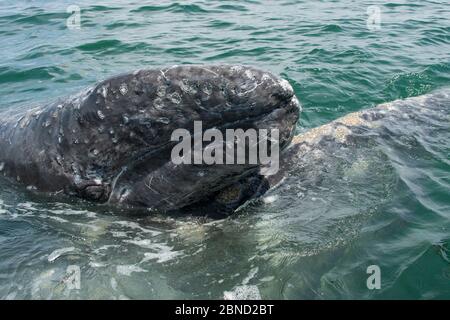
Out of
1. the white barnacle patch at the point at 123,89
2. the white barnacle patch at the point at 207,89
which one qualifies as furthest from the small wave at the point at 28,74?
the white barnacle patch at the point at 207,89

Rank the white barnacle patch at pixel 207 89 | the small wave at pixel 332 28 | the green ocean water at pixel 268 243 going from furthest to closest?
the small wave at pixel 332 28 → the white barnacle patch at pixel 207 89 → the green ocean water at pixel 268 243

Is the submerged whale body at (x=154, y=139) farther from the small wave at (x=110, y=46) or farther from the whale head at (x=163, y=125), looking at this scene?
the small wave at (x=110, y=46)

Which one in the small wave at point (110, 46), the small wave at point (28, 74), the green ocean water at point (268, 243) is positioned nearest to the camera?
the green ocean water at point (268, 243)

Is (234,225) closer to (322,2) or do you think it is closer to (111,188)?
(111,188)

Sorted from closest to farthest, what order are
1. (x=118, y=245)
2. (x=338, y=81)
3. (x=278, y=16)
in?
(x=118, y=245) → (x=338, y=81) → (x=278, y=16)

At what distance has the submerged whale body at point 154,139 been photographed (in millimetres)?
4914

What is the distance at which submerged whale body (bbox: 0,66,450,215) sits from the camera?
491 cm

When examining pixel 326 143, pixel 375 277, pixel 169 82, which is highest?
pixel 169 82

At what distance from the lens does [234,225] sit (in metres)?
5.56

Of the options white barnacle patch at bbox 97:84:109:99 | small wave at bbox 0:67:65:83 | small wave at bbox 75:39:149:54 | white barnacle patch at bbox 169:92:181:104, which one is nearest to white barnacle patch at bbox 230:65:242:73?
white barnacle patch at bbox 169:92:181:104

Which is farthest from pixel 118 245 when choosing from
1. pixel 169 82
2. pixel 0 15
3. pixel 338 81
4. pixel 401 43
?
pixel 0 15

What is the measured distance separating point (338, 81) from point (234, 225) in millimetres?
6531

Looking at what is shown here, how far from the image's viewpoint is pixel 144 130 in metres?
5.16

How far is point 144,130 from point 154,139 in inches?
5.3
